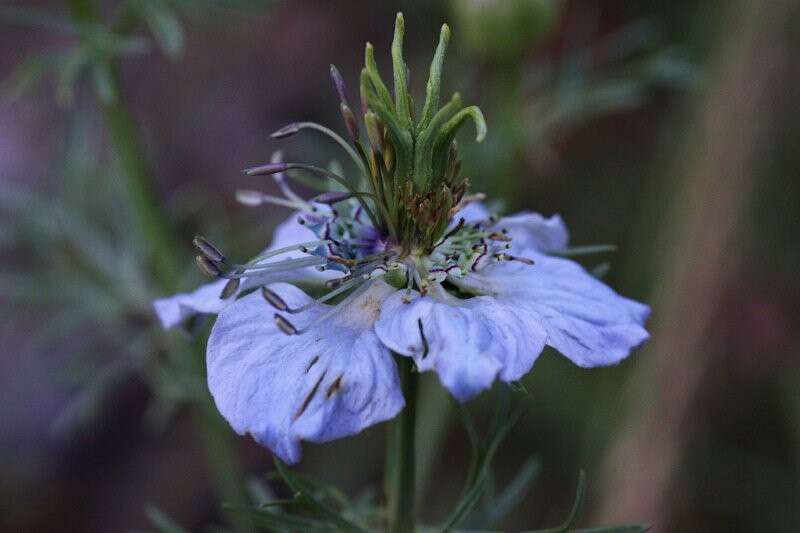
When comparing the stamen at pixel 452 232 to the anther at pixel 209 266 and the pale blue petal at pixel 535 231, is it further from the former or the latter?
the anther at pixel 209 266

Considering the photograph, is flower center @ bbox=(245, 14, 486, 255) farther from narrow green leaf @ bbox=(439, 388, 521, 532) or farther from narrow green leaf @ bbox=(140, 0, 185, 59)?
narrow green leaf @ bbox=(140, 0, 185, 59)

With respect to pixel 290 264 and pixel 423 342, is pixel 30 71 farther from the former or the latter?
pixel 423 342

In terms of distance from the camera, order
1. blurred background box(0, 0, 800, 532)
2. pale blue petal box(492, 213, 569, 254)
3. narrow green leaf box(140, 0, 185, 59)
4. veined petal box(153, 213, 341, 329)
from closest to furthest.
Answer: veined petal box(153, 213, 341, 329), pale blue petal box(492, 213, 569, 254), narrow green leaf box(140, 0, 185, 59), blurred background box(0, 0, 800, 532)

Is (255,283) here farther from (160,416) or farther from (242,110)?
(242,110)

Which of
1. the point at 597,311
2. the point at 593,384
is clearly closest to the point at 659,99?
the point at 593,384

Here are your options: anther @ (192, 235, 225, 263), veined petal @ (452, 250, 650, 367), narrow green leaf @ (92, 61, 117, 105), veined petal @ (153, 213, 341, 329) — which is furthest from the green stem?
veined petal @ (452, 250, 650, 367)

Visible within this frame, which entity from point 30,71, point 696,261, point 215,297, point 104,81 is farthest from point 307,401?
point 696,261
